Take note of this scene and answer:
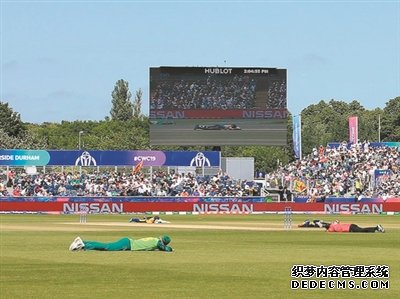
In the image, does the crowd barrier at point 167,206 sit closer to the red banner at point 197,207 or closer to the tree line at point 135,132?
the red banner at point 197,207

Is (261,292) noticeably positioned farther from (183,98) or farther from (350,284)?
(183,98)

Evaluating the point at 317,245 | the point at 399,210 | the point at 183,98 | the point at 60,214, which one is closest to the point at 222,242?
the point at 317,245

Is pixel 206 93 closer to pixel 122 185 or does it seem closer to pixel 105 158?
pixel 122 185

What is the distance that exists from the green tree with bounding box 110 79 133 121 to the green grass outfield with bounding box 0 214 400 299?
12369cm

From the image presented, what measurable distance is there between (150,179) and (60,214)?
14.8 metres

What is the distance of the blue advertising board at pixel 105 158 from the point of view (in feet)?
283

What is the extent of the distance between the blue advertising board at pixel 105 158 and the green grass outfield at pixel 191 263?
4077cm

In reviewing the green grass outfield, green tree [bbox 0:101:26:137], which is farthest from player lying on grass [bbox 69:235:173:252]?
green tree [bbox 0:101:26:137]

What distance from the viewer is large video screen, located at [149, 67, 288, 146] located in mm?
83812

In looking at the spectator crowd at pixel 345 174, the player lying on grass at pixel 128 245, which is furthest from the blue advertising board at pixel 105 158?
the player lying on grass at pixel 128 245

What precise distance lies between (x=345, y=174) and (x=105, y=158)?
20093 millimetres

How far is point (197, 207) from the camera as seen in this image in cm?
7575

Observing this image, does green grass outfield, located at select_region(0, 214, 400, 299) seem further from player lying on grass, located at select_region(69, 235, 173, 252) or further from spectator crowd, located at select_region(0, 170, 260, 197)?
spectator crowd, located at select_region(0, 170, 260, 197)

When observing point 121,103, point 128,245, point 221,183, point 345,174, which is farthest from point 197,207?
point 121,103
